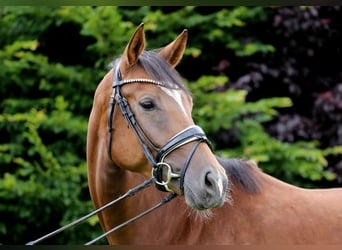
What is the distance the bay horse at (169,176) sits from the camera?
315cm

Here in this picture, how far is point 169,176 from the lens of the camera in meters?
3.11

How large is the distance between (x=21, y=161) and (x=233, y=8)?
9.58 feet

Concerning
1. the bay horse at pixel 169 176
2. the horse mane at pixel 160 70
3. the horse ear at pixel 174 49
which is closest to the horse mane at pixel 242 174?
the bay horse at pixel 169 176

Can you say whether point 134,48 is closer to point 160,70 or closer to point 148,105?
point 160,70

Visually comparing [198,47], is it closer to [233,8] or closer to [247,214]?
[233,8]

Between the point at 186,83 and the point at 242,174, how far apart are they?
3.04 meters

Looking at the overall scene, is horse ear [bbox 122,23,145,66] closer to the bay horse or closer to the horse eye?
the bay horse

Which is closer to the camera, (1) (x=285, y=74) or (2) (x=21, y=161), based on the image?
(2) (x=21, y=161)

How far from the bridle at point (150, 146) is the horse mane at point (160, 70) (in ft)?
0.11

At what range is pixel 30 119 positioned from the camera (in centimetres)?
639

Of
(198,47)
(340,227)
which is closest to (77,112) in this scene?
(198,47)

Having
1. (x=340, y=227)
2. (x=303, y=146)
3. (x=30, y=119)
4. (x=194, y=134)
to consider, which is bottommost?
(x=303, y=146)

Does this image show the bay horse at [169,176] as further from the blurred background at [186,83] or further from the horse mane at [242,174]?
the blurred background at [186,83]

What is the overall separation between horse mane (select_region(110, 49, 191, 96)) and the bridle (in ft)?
0.11
